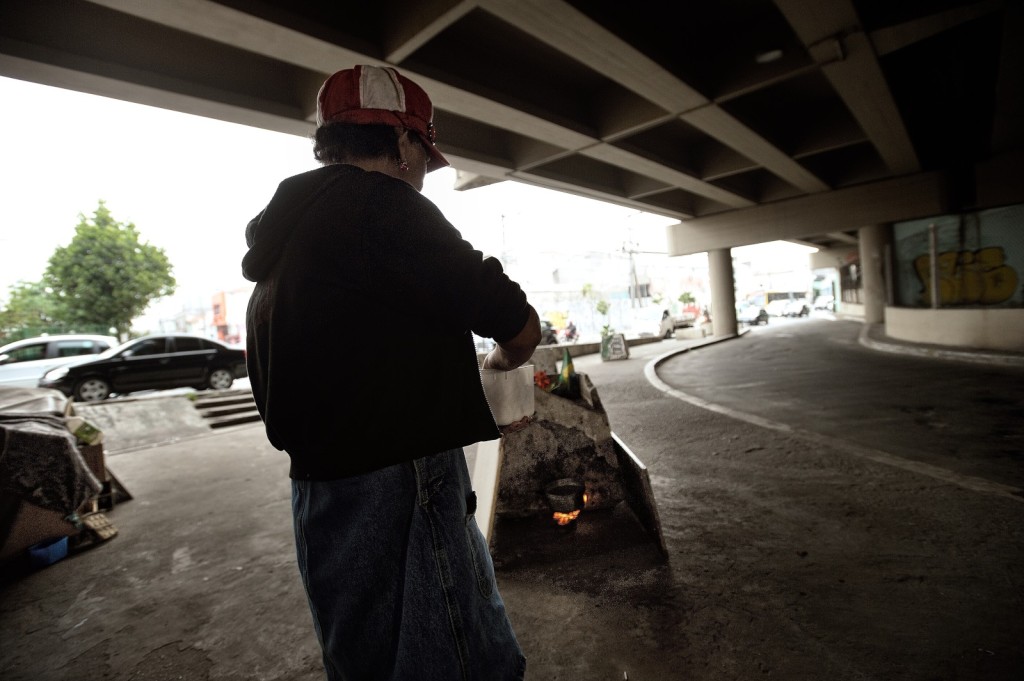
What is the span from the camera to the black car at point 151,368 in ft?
34.7

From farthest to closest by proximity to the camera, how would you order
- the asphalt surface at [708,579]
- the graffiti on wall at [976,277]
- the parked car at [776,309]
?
the parked car at [776,309], the graffiti on wall at [976,277], the asphalt surface at [708,579]

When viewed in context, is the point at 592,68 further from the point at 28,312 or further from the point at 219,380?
the point at 28,312

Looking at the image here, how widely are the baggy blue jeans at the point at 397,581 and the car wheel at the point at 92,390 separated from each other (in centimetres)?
1283

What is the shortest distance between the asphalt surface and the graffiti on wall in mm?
Result: 10678

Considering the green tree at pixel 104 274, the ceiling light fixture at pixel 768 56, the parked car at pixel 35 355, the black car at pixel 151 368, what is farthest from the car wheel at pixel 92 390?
the green tree at pixel 104 274

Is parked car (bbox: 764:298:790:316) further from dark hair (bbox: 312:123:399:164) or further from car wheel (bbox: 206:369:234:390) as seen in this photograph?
dark hair (bbox: 312:123:399:164)

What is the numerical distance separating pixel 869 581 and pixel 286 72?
8298 mm

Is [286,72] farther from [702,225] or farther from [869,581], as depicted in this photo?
[702,225]

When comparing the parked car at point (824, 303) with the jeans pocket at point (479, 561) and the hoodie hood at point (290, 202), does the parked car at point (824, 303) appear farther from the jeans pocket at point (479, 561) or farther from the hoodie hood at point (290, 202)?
the hoodie hood at point (290, 202)

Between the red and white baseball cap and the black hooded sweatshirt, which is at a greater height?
the red and white baseball cap

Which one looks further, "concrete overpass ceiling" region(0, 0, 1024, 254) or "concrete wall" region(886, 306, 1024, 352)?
"concrete wall" region(886, 306, 1024, 352)

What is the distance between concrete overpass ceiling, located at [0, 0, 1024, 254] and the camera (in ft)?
17.0

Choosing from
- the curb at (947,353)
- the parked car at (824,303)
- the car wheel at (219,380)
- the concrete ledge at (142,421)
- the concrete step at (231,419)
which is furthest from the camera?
the parked car at (824,303)

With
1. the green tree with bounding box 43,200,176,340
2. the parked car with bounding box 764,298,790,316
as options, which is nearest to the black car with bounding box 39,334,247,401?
the green tree with bounding box 43,200,176,340
